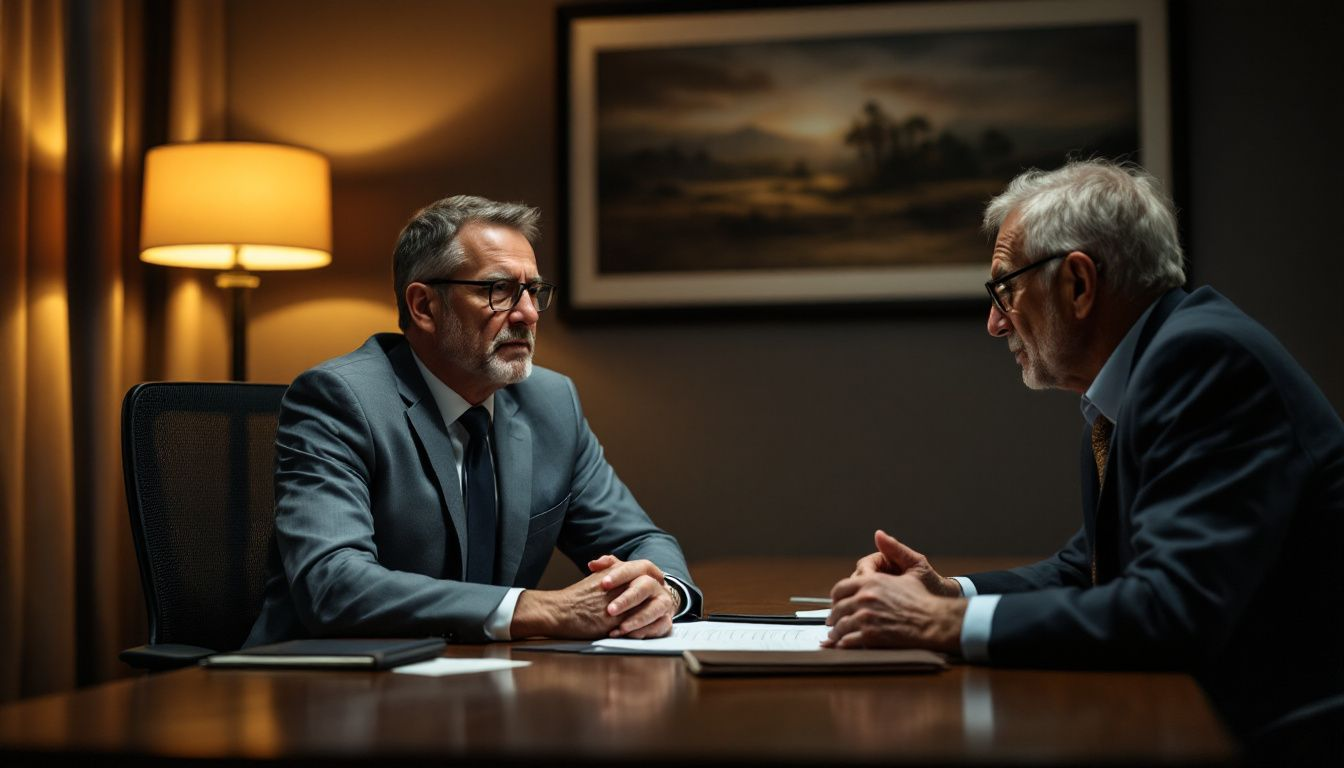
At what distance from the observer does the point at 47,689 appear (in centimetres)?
337

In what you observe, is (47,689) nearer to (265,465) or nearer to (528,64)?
(265,465)

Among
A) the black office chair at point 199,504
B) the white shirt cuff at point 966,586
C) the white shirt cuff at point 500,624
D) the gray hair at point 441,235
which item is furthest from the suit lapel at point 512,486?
the white shirt cuff at point 966,586

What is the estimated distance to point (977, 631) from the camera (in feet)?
4.58

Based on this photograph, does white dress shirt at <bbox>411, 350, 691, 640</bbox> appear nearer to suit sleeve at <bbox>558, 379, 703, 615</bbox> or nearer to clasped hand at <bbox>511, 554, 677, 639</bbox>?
suit sleeve at <bbox>558, 379, 703, 615</bbox>

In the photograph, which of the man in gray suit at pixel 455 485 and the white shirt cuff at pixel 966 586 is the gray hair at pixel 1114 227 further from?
the man in gray suit at pixel 455 485

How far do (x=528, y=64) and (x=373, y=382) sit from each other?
81.2 inches

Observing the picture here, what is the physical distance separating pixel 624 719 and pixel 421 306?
140 centimetres

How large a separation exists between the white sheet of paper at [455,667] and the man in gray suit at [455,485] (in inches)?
7.7

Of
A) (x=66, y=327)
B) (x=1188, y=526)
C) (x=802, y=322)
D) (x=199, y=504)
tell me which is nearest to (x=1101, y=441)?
(x=1188, y=526)

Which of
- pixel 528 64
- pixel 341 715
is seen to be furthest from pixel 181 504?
pixel 528 64

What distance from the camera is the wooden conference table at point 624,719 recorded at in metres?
0.96

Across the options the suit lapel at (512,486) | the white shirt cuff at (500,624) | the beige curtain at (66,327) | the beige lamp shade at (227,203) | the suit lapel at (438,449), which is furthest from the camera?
the beige lamp shade at (227,203)

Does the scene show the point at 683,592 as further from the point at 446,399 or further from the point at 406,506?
the point at 446,399

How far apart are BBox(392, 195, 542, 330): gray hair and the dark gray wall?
1444 mm
